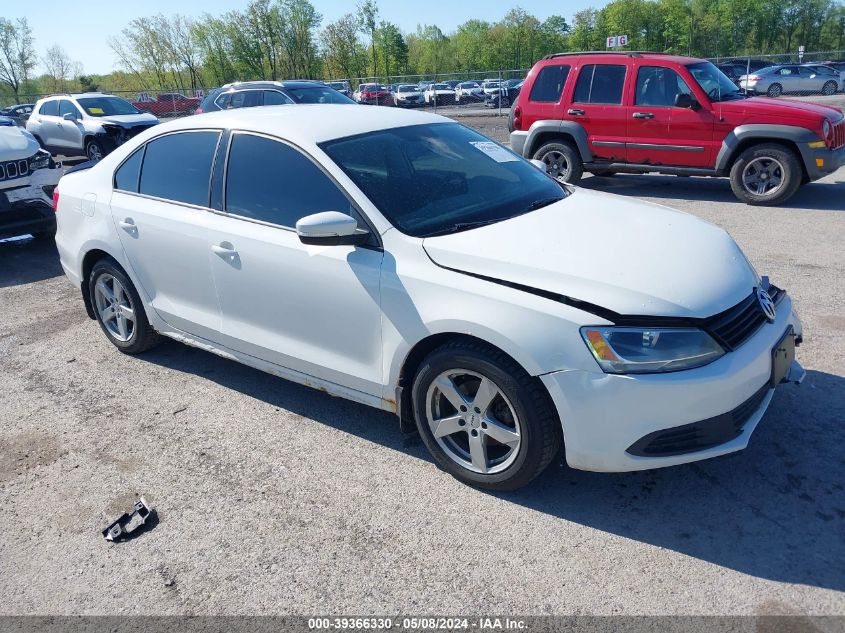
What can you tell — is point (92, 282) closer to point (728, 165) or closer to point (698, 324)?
point (698, 324)

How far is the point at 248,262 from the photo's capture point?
12.4 feet

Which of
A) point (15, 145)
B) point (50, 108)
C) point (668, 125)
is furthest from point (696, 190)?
point (50, 108)

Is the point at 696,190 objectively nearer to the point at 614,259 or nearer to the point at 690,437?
the point at 614,259

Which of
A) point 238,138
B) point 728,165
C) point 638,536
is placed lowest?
point 638,536

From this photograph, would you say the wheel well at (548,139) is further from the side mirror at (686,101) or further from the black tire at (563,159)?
the side mirror at (686,101)

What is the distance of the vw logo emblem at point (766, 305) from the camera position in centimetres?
313

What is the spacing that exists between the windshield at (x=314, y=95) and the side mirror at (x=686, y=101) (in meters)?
7.13

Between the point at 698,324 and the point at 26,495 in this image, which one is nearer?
the point at 698,324

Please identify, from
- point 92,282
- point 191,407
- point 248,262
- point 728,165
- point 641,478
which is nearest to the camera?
point 641,478

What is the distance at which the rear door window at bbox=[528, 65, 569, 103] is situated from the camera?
10.2m

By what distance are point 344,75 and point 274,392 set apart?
7497cm

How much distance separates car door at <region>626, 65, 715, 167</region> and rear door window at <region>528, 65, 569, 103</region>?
112 cm

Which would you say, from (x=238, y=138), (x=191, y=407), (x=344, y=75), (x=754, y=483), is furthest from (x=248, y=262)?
(x=344, y=75)

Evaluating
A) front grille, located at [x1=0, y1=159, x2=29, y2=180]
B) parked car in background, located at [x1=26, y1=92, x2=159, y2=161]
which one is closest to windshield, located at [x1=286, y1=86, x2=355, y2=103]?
parked car in background, located at [x1=26, y1=92, x2=159, y2=161]
